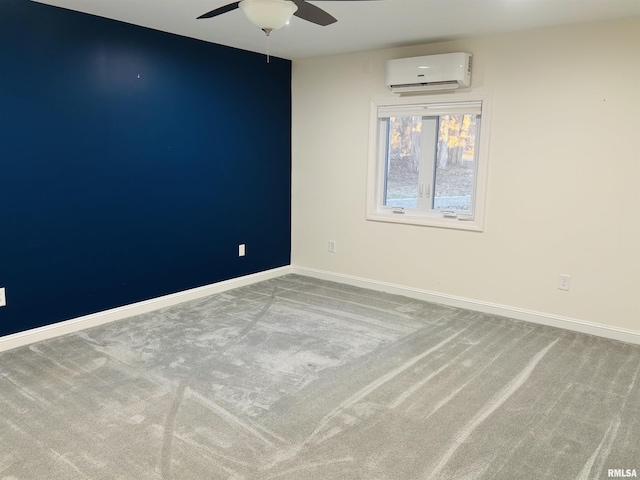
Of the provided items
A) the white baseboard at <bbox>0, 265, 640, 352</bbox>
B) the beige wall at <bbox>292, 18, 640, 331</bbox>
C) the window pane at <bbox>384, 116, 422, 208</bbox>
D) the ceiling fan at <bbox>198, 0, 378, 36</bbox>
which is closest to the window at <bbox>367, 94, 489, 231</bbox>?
the window pane at <bbox>384, 116, 422, 208</bbox>

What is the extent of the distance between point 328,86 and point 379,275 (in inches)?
76.5

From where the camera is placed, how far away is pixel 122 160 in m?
3.69

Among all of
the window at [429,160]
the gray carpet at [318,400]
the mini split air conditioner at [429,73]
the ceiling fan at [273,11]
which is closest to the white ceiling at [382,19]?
the mini split air conditioner at [429,73]

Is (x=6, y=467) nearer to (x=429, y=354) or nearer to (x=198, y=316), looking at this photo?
(x=198, y=316)

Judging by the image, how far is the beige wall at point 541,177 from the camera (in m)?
3.41

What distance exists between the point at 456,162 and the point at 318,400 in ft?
8.52

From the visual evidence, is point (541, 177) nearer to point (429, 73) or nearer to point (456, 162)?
point (456, 162)

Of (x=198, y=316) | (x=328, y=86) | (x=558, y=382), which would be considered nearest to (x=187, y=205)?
(x=198, y=316)

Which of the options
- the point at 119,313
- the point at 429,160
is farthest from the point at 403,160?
the point at 119,313

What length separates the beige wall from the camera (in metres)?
3.41

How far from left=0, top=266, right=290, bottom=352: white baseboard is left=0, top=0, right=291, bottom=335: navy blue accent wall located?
6 cm

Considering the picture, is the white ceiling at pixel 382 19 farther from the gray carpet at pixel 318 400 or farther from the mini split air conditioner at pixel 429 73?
the gray carpet at pixel 318 400

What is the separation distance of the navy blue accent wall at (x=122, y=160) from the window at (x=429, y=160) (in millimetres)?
1124

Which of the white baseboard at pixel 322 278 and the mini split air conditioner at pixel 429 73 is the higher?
the mini split air conditioner at pixel 429 73
